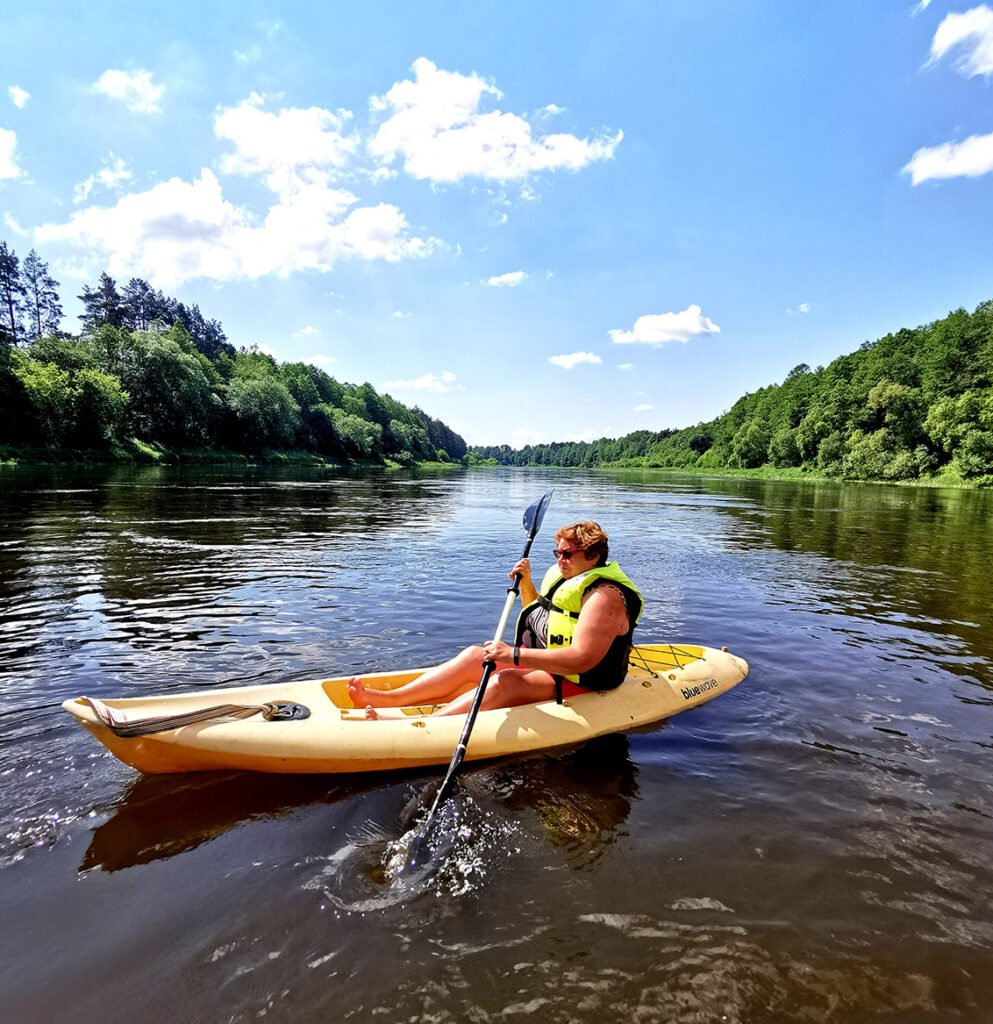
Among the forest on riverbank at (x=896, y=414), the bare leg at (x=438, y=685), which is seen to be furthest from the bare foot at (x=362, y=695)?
the forest on riverbank at (x=896, y=414)

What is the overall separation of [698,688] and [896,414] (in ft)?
226

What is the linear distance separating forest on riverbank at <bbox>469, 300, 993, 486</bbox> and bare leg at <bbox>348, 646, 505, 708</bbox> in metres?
53.5

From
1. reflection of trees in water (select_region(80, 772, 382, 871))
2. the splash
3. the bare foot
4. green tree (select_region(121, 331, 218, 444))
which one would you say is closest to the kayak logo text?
the splash

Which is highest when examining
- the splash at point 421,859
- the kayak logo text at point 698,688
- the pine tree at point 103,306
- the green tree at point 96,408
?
the pine tree at point 103,306

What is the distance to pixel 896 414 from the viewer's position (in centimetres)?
6159

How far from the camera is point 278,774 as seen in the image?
423 centimetres

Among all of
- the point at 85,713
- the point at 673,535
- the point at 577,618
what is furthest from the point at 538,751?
the point at 673,535

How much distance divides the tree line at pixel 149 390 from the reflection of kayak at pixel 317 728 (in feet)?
140

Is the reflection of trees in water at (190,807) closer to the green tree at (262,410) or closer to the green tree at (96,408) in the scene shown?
the green tree at (96,408)

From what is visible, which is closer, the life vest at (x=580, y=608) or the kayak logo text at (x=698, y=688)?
the life vest at (x=580, y=608)

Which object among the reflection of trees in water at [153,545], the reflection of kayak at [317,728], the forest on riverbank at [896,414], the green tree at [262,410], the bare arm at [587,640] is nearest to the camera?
the reflection of kayak at [317,728]

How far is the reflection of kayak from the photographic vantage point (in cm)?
391

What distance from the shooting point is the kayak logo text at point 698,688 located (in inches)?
220

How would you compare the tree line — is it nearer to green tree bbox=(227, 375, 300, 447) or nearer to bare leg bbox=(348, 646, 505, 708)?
green tree bbox=(227, 375, 300, 447)
